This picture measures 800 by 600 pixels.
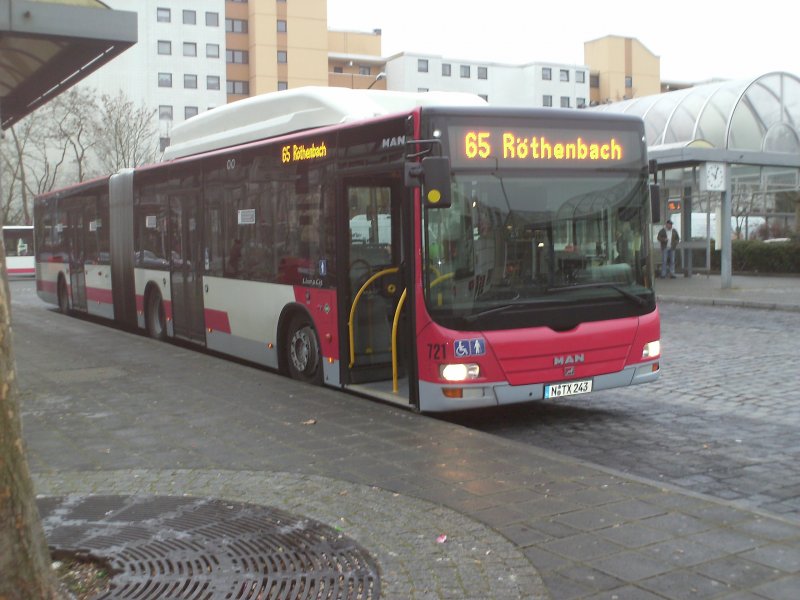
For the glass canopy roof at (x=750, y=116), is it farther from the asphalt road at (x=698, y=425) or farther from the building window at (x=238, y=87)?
the building window at (x=238, y=87)

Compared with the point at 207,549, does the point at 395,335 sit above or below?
above

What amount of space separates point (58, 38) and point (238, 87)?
72.3 m

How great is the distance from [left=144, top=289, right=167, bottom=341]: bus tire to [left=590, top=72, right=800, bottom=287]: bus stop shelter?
15752mm

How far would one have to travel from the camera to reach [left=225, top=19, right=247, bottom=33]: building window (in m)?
84.2

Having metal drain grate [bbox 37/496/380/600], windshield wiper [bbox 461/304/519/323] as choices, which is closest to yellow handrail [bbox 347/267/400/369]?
windshield wiper [bbox 461/304/519/323]

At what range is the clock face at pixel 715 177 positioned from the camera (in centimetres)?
2500

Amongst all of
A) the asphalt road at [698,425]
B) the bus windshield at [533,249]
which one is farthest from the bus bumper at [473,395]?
the bus windshield at [533,249]

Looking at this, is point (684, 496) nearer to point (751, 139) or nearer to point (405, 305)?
point (405, 305)

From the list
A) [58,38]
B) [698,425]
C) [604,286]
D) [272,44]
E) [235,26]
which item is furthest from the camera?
[235,26]

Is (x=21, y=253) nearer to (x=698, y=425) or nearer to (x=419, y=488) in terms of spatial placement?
(x=698, y=425)

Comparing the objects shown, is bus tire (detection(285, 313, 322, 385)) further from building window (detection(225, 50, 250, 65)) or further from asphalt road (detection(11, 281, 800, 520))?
building window (detection(225, 50, 250, 65))

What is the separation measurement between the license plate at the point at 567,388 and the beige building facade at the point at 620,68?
3879 inches

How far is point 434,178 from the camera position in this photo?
7684 millimetres

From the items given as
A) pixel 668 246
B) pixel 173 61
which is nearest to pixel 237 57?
pixel 173 61
